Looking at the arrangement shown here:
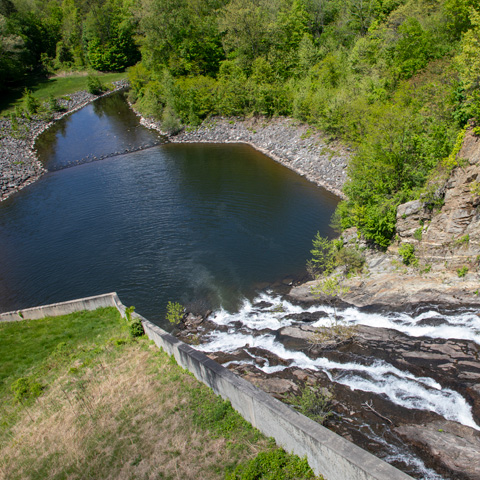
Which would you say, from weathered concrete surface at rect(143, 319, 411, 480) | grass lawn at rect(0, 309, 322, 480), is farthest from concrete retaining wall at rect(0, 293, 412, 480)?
grass lawn at rect(0, 309, 322, 480)

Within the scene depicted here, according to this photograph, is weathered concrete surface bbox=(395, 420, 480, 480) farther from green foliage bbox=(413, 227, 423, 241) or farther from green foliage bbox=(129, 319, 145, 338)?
green foliage bbox=(129, 319, 145, 338)

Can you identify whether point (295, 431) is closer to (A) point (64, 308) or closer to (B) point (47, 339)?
(B) point (47, 339)

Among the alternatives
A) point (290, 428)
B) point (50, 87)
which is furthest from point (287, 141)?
point (50, 87)

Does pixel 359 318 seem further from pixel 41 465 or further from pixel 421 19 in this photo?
pixel 421 19

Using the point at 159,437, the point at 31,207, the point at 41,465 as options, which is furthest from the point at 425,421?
the point at 31,207

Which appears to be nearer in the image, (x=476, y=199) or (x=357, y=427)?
(x=357, y=427)

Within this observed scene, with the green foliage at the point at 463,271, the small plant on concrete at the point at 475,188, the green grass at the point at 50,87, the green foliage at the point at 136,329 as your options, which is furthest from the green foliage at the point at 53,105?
the green foliage at the point at 463,271
